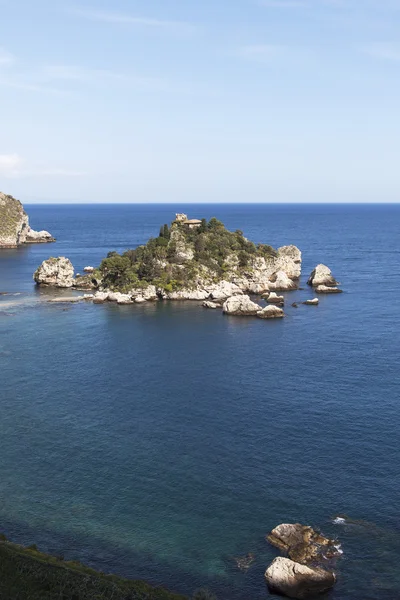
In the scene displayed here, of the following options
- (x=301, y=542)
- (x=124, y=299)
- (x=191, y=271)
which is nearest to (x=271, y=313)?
(x=191, y=271)

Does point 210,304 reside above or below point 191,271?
below

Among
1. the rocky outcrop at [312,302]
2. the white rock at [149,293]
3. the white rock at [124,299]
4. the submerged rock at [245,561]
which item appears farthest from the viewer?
the white rock at [149,293]

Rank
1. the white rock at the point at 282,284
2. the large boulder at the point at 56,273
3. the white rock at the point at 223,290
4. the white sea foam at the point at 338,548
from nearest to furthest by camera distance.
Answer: the white sea foam at the point at 338,548 → the white rock at the point at 223,290 → the white rock at the point at 282,284 → the large boulder at the point at 56,273

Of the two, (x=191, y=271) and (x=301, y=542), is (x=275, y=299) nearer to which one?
(x=191, y=271)

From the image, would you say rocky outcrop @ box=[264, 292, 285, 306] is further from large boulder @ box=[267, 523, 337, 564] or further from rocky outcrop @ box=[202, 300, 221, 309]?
large boulder @ box=[267, 523, 337, 564]

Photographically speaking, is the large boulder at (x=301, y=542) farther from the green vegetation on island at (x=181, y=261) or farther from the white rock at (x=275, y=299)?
the green vegetation on island at (x=181, y=261)

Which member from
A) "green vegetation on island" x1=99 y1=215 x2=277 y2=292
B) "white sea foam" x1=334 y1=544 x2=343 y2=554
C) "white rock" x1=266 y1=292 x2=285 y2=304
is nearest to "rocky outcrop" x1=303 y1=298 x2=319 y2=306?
"white rock" x1=266 y1=292 x2=285 y2=304

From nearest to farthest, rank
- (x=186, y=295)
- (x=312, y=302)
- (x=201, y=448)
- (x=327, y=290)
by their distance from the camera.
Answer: (x=201, y=448)
(x=312, y=302)
(x=186, y=295)
(x=327, y=290)

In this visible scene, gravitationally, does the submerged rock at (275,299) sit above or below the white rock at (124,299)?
above

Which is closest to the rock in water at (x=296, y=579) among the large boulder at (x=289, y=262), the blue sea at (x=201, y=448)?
the blue sea at (x=201, y=448)
